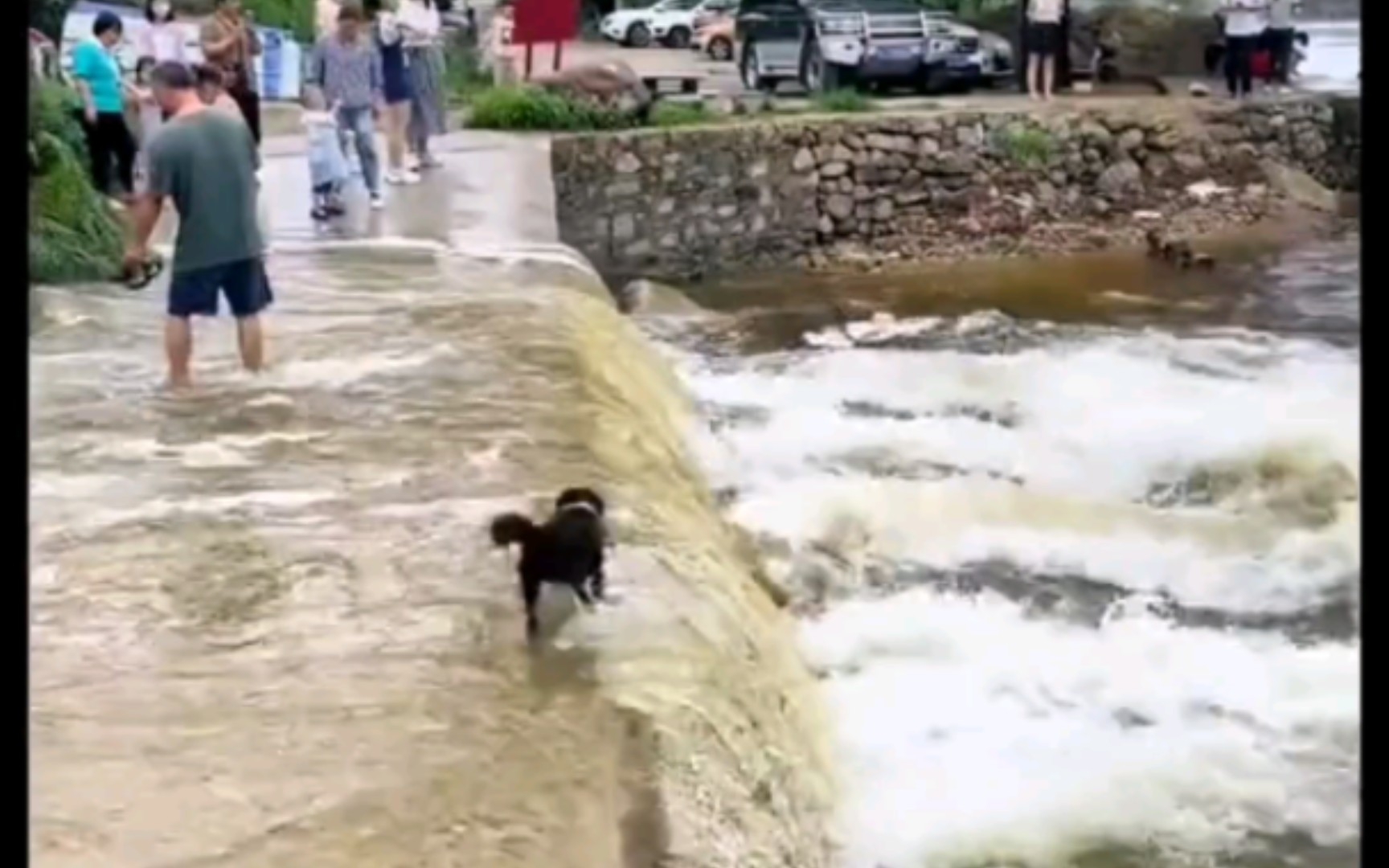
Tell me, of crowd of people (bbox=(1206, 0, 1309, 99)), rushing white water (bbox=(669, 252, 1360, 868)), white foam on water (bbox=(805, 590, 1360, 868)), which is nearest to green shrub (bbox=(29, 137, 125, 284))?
rushing white water (bbox=(669, 252, 1360, 868))

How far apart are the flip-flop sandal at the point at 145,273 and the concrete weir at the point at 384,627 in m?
0.24

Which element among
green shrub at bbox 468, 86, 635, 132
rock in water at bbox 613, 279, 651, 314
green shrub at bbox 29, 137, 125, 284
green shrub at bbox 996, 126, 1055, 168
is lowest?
rock in water at bbox 613, 279, 651, 314

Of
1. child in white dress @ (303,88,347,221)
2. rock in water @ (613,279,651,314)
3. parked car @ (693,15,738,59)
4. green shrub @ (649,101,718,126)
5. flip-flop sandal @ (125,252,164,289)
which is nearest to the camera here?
flip-flop sandal @ (125,252,164,289)

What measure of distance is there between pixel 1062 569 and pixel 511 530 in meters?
3.80

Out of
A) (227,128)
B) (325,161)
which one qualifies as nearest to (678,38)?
(325,161)

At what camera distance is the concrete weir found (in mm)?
4711

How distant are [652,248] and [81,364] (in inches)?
406

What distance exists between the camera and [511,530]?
Result: 239 inches

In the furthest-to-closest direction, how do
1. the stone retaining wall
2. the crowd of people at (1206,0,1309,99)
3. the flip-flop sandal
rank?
the crowd of people at (1206,0,1309,99) → the stone retaining wall → the flip-flop sandal

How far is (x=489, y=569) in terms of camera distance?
21.2 ft

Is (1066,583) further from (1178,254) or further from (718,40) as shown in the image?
(718,40)

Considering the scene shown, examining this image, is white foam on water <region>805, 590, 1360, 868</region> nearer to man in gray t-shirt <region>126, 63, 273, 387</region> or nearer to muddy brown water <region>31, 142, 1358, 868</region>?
muddy brown water <region>31, 142, 1358, 868</region>

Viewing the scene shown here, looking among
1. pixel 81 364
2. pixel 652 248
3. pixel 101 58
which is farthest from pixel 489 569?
pixel 652 248

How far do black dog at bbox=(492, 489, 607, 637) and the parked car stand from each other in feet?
80.6
